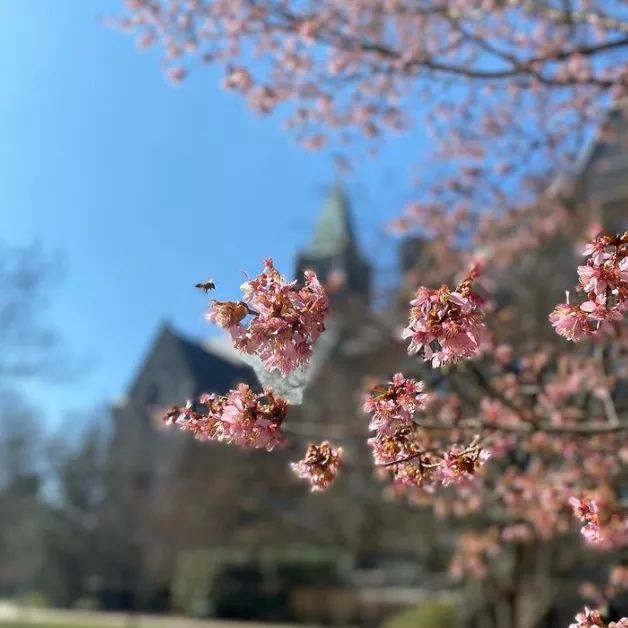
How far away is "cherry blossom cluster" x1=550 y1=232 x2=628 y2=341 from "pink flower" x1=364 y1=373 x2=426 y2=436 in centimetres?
43

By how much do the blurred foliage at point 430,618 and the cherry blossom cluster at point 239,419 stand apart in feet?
35.5

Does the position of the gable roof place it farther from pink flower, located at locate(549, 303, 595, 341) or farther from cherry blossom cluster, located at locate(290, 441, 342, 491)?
pink flower, located at locate(549, 303, 595, 341)

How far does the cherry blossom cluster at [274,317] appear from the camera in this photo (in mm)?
1878

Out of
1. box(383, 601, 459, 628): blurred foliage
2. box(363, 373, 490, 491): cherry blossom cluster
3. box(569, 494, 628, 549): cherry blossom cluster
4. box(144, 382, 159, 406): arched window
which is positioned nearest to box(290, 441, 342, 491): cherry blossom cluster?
box(363, 373, 490, 491): cherry blossom cluster

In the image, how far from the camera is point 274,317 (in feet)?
6.14

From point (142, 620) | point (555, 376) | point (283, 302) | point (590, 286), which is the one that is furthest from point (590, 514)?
point (142, 620)

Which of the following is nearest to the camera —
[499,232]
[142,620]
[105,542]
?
[499,232]

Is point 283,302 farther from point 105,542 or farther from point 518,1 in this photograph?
point 105,542

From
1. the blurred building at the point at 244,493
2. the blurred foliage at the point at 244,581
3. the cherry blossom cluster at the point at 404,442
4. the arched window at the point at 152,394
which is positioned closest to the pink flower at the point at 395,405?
the cherry blossom cluster at the point at 404,442

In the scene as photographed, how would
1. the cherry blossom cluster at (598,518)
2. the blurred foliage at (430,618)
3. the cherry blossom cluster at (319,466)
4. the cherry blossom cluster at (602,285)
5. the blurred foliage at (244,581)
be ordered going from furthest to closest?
the blurred foliage at (244,581) < the blurred foliage at (430,618) < the cherry blossom cluster at (598,518) < the cherry blossom cluster at (319,466) < the cherry blossom cluster at (602,285)

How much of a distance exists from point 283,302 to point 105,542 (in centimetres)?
1892

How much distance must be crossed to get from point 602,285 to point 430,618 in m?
11.3

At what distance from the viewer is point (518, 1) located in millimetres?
5242

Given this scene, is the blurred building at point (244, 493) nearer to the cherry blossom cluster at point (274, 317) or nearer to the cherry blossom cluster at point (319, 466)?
the cherry blossom cluster at point (319, 466)
